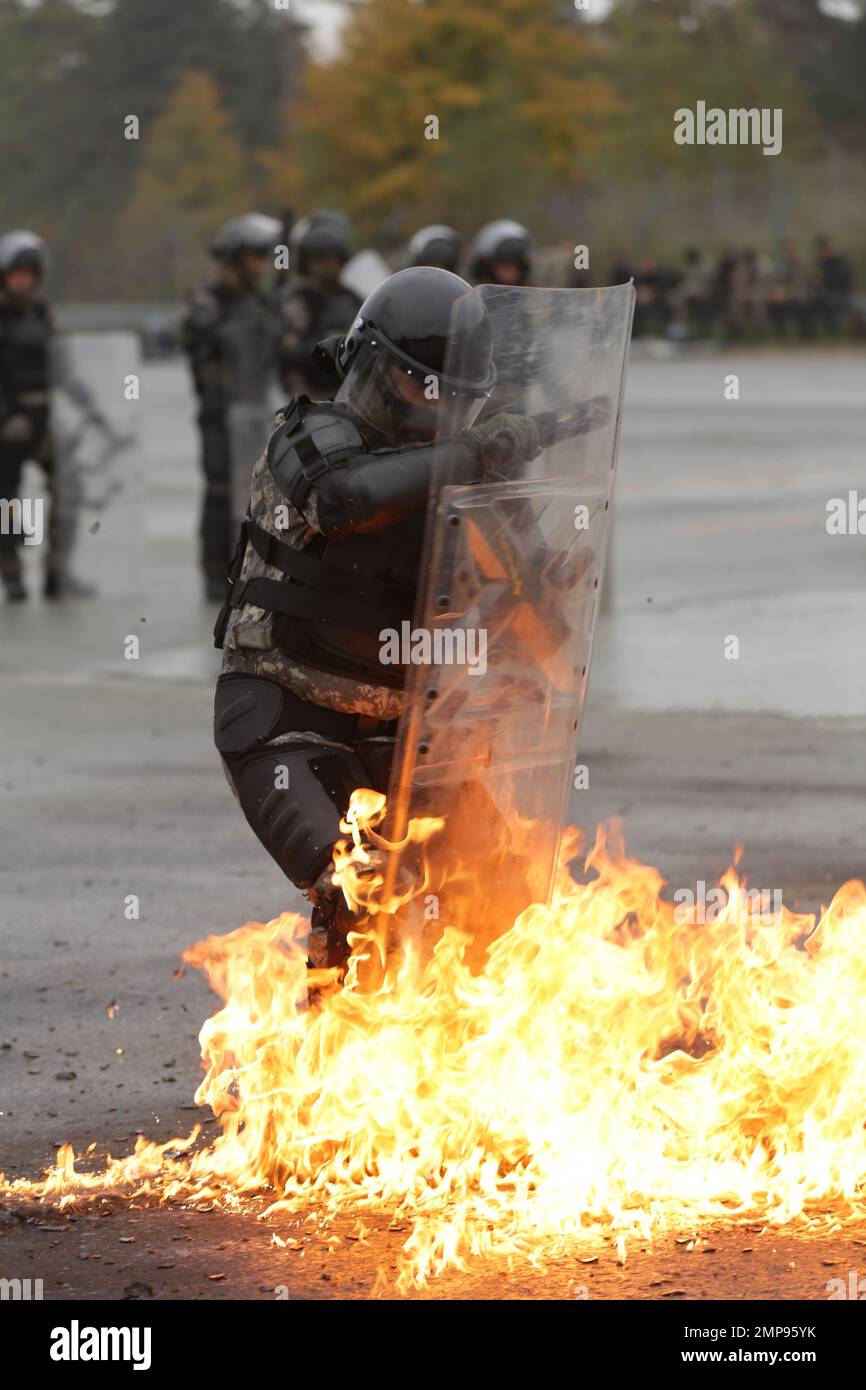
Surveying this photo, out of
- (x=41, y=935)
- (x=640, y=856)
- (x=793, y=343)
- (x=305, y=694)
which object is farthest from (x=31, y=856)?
(x=793, y=343)

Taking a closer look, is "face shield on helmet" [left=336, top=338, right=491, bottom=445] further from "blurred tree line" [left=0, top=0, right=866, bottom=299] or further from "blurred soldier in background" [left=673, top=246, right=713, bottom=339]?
"blurred soldier in background" [left=673, top=246, right=713, bottom=339]

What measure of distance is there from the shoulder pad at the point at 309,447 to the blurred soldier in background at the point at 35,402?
8.92 m

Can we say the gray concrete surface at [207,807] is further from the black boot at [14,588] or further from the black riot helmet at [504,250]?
the black riot helmet at [504,250]

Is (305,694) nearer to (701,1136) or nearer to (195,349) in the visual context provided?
(701,1136)

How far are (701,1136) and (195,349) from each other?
9.35 metres

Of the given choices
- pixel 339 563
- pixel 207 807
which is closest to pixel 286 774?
pixel 339 563

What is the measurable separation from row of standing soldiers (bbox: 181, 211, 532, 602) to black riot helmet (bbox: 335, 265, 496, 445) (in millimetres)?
7545

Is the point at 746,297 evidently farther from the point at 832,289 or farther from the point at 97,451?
the point at 97,451

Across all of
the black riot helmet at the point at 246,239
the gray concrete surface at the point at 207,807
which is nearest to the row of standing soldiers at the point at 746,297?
the gray concrete surface at the point at 207,807

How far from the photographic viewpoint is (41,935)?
6652 millimetres

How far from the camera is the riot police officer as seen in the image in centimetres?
443

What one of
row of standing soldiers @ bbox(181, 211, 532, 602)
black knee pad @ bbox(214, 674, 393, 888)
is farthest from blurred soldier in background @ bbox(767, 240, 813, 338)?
black knee pad @ bbox(214, 674, 393, 888)

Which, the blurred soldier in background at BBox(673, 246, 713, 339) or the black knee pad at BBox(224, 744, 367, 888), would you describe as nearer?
the black knee pad at BBox(224, 744, 367, 888)

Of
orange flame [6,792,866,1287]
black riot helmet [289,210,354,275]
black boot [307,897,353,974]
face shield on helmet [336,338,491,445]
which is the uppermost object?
black riot helmet [289,210,354,275]
